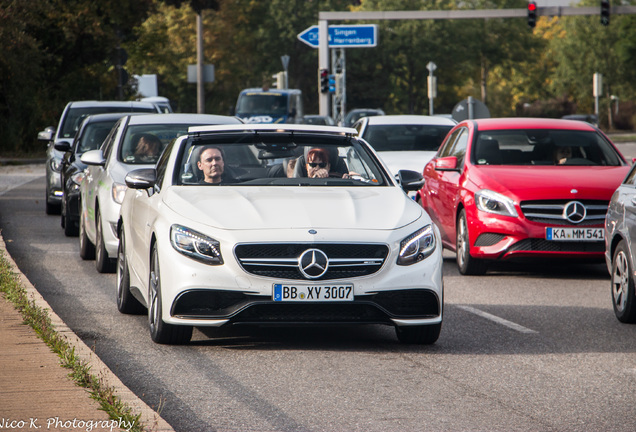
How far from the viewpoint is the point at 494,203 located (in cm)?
1216

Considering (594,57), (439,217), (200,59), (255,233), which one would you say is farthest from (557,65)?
(255,233)

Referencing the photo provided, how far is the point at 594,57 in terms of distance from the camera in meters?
92.6

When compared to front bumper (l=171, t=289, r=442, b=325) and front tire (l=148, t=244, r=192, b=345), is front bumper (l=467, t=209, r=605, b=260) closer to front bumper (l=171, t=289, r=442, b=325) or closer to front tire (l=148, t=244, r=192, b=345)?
front bumper (l=171, t=289, r=442, b=325)

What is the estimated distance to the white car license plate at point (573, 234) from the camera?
11.9 m

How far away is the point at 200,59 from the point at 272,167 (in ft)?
138

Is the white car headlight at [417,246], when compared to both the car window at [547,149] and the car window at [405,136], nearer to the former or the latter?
the car window at [547,149]

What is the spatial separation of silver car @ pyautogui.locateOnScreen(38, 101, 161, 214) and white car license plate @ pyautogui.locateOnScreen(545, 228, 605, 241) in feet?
29.5

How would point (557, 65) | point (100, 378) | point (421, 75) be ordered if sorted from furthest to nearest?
point (557, 65) → point (421, 75) → point (100, 378)

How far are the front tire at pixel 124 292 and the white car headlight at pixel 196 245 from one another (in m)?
1.69

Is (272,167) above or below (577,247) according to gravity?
above

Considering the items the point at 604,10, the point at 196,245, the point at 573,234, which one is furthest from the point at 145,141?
the point at 604,10

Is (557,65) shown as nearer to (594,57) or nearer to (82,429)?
(594,57)

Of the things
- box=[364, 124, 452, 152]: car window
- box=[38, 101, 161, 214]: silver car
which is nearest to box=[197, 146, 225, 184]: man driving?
box=[364, 124, 452, 152]: car window

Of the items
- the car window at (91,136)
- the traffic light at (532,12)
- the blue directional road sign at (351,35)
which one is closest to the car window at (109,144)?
the car window at (91,136)
